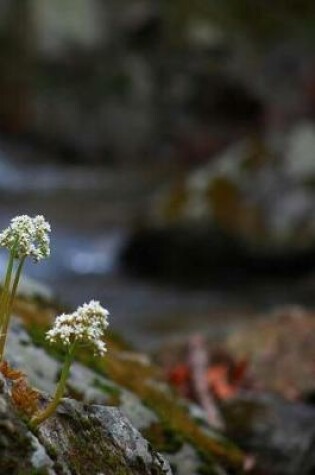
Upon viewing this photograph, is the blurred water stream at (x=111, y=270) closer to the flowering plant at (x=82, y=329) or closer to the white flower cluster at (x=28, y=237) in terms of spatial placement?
the white flower cluster at (x=28, y=237)

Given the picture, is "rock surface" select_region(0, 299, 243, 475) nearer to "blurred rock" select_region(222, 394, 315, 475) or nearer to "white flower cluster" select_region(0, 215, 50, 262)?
"blurred rock" select_region(222, 394, 315, 475)

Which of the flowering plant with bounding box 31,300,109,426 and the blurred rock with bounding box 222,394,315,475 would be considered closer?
the flowering plant with bounding box 31,300,109,426

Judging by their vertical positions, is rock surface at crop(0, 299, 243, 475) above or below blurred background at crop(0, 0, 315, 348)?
below

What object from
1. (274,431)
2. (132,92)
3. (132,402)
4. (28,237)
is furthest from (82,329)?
(132,92)

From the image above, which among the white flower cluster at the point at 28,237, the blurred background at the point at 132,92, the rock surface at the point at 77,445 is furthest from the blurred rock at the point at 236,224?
the white flower cluster at the point at 28,237

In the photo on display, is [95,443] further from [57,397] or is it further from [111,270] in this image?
[111,270]

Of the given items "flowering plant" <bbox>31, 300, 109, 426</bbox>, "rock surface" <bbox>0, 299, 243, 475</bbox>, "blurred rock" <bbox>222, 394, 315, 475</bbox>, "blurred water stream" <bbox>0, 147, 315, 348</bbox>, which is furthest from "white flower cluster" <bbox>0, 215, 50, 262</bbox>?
"blurred water stream" <bbox>0, 147, 315, 348</bbox>
